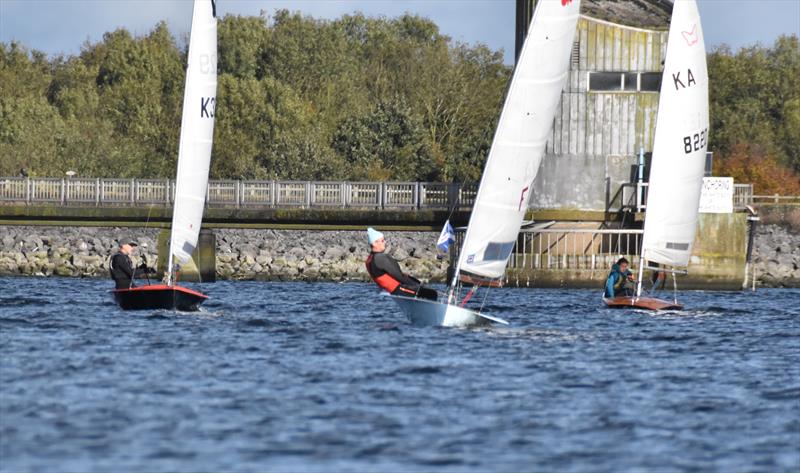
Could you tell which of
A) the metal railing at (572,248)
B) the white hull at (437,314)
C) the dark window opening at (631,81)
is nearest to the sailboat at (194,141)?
the white hull at (437,314)

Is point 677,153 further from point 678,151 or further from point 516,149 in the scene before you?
point 516,149

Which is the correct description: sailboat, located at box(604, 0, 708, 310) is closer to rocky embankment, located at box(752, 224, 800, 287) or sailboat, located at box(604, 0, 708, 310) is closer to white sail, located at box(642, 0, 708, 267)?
white sail, located at box(642, 0, 708, 267)

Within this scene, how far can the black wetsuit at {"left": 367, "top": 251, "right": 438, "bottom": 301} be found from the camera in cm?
3347

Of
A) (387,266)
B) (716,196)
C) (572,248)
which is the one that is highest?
(716,196)

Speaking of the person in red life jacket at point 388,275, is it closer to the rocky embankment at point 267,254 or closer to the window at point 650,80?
the window at point 650,80

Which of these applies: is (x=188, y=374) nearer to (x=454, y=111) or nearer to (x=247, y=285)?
(x=247, y=285)

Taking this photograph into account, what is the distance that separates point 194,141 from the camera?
39469 millimetres

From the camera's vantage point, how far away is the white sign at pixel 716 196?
5628 centimetres

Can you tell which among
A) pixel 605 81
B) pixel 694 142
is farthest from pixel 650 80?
pixel 694 142

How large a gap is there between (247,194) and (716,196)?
717 inches

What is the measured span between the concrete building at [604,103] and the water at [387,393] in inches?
643

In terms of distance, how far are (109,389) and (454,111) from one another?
72.8 metres

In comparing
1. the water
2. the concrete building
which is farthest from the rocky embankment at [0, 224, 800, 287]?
the water

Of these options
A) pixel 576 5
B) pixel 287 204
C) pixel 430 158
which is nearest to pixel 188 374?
pixel 576 5
